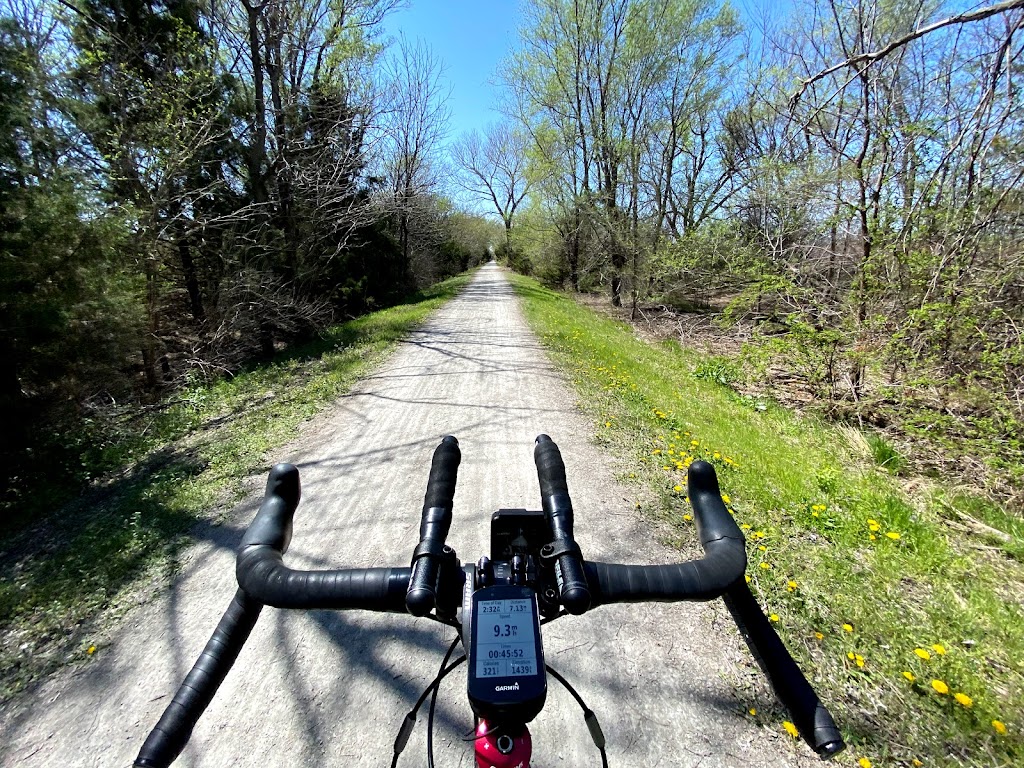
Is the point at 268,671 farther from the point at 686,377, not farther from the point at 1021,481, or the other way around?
the point at 686,377

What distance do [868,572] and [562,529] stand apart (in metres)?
2.97

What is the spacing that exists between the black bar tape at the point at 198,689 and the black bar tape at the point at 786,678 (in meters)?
1.15

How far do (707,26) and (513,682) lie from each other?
19.3 meters

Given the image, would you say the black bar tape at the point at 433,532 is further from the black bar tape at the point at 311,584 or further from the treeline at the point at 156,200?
the treeline at the point at 156,200

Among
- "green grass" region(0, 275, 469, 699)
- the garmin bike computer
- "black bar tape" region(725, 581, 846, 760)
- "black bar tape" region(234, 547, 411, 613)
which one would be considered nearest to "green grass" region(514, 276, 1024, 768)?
"black bar tape" region(725, 581, 846, 760)

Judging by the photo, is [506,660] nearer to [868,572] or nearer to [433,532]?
[433,532]

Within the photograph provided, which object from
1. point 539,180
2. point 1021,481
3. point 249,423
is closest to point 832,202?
point 1021,481

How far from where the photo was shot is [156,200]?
805 cm

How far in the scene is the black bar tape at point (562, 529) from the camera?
0.94 metres

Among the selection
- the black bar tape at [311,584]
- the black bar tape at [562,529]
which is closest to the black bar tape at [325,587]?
the black bar tape at [311,584]

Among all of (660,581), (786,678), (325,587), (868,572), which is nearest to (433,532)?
(325,587)

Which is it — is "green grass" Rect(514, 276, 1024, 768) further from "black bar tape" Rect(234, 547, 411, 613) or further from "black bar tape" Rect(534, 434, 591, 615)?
"black bar tape" Rect(234, 547, 411, 613)

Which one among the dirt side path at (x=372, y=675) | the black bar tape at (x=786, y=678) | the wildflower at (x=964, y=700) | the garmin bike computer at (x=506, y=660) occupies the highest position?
the garmin bike computer at (x=506, y=660)

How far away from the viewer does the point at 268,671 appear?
2322mm
